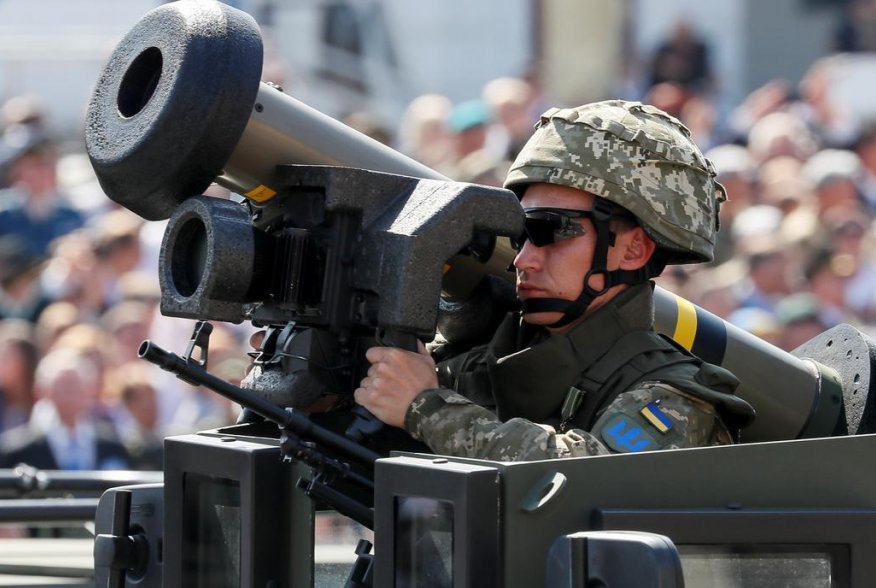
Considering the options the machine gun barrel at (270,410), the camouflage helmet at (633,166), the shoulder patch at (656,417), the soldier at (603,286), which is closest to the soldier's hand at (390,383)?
the machine gun barrel at (270,410)

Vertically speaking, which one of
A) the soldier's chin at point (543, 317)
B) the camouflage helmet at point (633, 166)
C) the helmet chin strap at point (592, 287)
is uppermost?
the camouflage helmet at point (633, 166)

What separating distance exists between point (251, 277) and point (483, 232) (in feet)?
1.42

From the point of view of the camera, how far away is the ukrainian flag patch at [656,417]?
132 inches

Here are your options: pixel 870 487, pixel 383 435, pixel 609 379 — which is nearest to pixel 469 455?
pixel 383 435

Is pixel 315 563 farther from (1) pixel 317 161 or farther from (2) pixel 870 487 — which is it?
(2) pixel 870 487

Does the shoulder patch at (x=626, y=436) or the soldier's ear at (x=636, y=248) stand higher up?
the soldier's ear at (x=636, y=248)

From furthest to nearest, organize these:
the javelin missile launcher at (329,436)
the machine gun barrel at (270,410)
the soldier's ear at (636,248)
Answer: the soldier's ear at (636,248)
the machine gun barrel at (270,410)
the javelin missile launcher at (329,436)

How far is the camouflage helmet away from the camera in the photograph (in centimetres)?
366

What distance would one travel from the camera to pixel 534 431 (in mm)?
3178

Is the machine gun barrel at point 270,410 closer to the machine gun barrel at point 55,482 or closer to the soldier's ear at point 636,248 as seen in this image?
the soldier's ear at point 636,248

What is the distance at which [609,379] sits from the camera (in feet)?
11.8

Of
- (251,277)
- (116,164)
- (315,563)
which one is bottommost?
(315,563)

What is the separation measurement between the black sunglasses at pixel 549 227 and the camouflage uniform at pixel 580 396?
194 millimetres

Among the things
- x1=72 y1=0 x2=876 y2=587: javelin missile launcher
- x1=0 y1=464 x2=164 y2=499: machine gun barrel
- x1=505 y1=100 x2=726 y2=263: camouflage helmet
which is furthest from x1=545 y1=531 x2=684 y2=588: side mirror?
x1=0 y1=464 x2=164 y2=499: machine gun barrel
